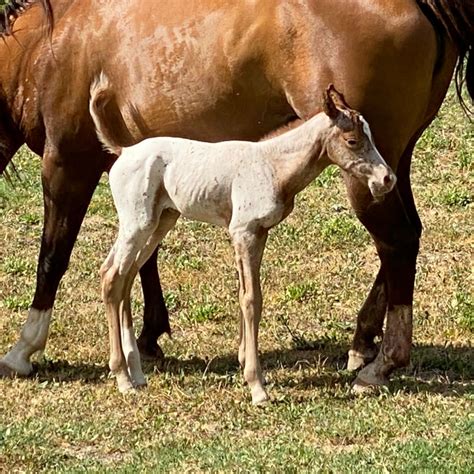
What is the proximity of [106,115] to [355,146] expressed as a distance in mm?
1551

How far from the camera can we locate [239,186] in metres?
6.22

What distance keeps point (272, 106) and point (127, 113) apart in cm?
86

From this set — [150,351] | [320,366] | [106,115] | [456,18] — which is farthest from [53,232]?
[456,18]

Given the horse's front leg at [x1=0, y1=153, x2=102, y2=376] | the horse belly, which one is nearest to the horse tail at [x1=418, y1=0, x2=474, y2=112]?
the horse belly

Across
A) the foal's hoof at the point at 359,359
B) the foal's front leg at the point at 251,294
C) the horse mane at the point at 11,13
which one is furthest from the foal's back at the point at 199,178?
the horse mane at the point at 11,13

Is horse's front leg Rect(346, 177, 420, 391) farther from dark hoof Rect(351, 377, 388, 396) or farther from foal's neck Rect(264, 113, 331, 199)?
foal's neck Rect(264, 113, 331, 199)

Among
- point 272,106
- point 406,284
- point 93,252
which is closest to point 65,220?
point 272,106

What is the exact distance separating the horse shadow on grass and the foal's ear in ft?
4.85

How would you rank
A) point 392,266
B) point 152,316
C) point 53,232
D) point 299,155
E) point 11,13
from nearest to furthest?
point 299,155, point 392,266, point 53,232, point 11,13, point 152,316

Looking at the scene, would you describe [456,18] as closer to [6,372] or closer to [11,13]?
[11,13]

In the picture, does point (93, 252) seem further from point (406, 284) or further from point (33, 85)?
point (406, 284)

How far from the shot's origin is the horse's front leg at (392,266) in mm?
6352

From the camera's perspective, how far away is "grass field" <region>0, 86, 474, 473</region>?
18.3 feet

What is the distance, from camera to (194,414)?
619 centimetres
